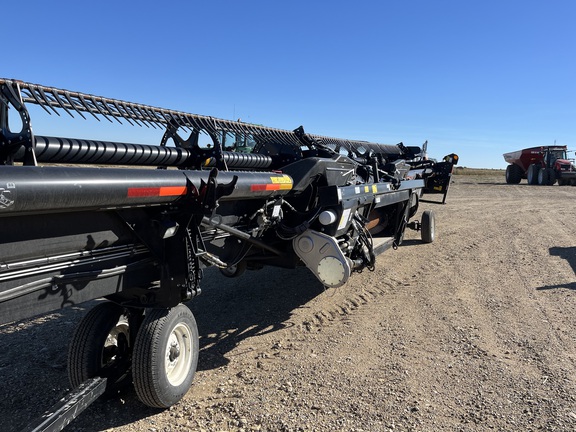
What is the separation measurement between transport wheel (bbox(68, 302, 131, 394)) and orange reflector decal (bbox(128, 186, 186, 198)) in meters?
1.02

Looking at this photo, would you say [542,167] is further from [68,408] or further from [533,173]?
[68,408]

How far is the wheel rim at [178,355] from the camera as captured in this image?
11.0 feet

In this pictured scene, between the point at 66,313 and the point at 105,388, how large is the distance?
7.87 ft

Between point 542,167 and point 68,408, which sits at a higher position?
point 542,167

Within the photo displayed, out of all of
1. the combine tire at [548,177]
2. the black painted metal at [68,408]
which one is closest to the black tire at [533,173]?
the combine tire at [548,177]

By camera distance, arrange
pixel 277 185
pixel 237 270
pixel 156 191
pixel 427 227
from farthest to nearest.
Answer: pixel 427 227 → pixel 237 270 → pixel 277 185 → pixel 156 191

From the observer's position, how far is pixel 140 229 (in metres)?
3.13

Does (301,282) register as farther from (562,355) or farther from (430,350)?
(562,355)

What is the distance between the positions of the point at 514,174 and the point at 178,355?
98.4 ft

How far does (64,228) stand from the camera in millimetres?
2629

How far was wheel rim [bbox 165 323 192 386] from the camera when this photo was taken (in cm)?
335

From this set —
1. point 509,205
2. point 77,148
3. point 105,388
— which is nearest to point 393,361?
point 105,388

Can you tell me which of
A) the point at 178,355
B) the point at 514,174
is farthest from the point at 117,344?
the point at 514,174

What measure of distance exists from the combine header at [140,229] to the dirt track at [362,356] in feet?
1.61
